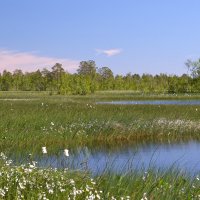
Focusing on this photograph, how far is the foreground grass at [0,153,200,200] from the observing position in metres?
7.73

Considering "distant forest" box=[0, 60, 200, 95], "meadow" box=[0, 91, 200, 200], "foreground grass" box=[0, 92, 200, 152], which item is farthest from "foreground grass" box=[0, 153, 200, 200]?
"distant forest" box=[0, 60, 200, 95]

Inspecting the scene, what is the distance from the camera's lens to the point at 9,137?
20.2 m

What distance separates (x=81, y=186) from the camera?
8.34 meters

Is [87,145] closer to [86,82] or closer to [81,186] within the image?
[81,186]

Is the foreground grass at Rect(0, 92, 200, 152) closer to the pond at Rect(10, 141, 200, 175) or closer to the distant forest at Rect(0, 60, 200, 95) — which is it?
the pond at Rect(10, 141, 200, 175)

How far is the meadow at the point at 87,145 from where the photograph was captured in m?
8.09

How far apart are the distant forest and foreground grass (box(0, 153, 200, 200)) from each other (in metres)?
76.6

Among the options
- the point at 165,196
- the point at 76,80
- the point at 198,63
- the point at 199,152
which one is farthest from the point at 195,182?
the point at 198,63

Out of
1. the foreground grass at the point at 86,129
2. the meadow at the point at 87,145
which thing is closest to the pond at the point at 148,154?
the meadow at the point at 87,145

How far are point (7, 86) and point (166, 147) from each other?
107m

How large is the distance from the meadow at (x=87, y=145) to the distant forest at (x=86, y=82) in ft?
186

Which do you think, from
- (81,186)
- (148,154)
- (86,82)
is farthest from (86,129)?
(86,82)

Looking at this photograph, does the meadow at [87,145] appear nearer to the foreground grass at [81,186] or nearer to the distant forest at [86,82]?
the foreground grass at [81,186]

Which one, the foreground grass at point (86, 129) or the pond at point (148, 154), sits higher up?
the foreground grass at point (86, 129)
